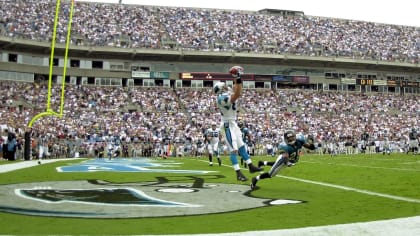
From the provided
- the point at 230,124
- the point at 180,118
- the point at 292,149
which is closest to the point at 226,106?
the point at 230,124

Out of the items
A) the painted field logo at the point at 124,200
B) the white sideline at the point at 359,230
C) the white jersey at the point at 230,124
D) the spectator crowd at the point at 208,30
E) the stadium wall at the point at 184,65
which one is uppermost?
the spectator crowd at the point at 208,30

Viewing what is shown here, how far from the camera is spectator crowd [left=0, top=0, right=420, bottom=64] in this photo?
50.4 meters

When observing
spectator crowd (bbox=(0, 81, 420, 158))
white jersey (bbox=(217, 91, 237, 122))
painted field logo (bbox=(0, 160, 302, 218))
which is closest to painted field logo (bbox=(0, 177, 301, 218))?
painted field logo (bbox=(0, 160, 302, 218))

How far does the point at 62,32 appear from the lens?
49.8m

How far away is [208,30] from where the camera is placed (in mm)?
57750

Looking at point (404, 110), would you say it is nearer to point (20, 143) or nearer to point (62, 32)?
point (62, 32)

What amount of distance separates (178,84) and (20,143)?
26375 mm

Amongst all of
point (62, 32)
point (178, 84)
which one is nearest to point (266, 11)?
point (178, 84)

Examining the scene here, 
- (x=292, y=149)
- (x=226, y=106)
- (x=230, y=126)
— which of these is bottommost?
(x=292, y=149)

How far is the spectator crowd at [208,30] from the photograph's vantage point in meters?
50.4

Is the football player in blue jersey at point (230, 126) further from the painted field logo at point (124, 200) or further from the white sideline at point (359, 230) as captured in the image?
the white sideline at point (359, 230)

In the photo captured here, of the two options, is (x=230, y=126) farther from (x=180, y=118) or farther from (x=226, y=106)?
(x=180, y=118)

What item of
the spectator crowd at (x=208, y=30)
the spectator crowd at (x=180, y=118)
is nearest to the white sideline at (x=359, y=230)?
the spectator crowd at (x=180, y=118)

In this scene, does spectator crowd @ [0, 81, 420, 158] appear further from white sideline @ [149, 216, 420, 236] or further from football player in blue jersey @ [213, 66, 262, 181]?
white sideline @ [149, 216, 420, 236]
